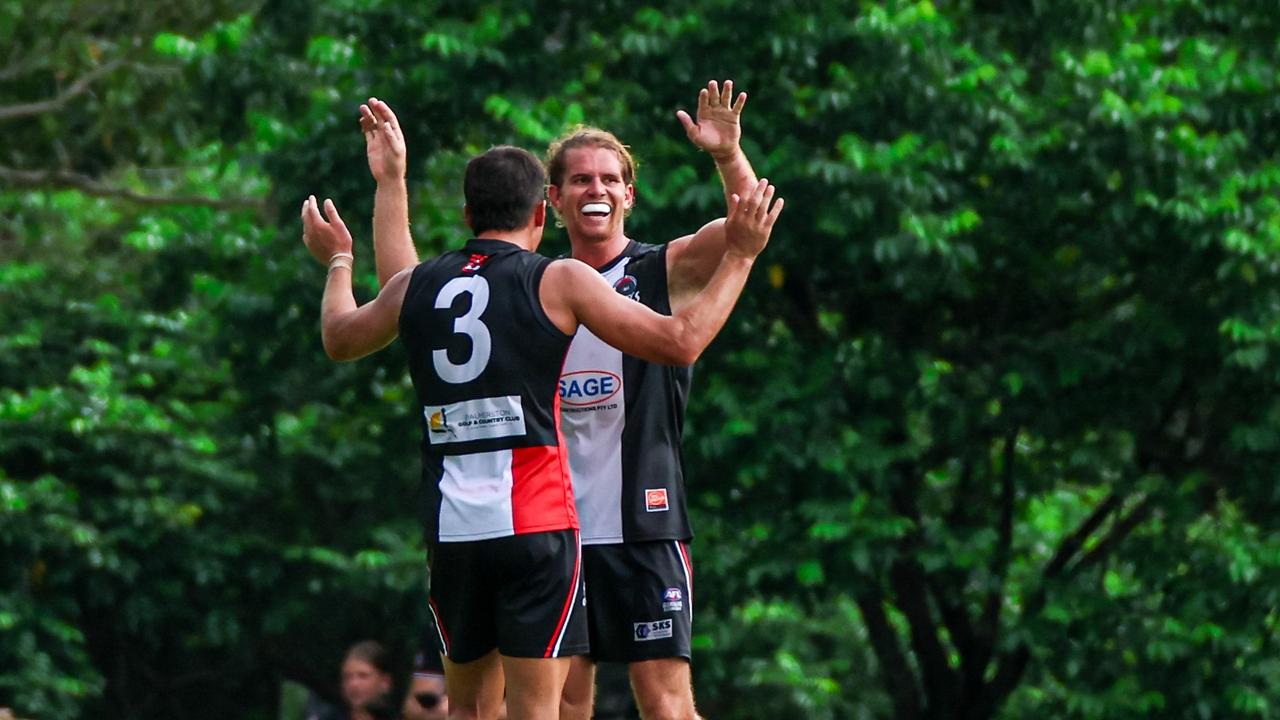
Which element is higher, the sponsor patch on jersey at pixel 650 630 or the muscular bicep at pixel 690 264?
the muscular bicep at pixel 690 264

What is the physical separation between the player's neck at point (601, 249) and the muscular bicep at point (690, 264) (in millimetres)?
159

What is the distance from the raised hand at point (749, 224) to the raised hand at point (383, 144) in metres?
0.98

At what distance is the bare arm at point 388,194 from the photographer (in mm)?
4660

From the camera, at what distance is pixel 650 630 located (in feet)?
16.0

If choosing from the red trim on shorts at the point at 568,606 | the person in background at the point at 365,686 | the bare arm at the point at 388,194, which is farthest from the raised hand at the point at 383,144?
the person in background at the point at 365,686

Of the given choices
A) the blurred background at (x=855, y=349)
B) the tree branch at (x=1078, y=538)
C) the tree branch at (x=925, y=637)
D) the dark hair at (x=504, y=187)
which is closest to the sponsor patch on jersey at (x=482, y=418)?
the dark hair at (x=504, y=187)

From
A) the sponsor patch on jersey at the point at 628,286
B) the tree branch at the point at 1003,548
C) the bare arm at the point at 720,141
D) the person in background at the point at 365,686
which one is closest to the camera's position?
the bare arm at the point at 720,141

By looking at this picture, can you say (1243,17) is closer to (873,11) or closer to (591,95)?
(873,11)

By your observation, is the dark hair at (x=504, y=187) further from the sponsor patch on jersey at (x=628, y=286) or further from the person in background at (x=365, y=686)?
the person in background at (x=365, y=686)

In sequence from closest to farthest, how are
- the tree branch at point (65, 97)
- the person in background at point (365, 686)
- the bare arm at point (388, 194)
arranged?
the bare arm at point (388, 194) < the person in background at point (365, 686) < the tree branch at point (65, 97)

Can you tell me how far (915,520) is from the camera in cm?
1156

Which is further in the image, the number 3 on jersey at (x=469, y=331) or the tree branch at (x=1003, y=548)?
the tree branch at (x=1003, y=548)

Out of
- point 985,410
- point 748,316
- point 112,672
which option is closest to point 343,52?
point 748,316

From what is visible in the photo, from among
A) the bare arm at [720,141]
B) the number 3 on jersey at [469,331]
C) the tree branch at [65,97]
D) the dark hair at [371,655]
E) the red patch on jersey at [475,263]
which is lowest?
the dark hair at [371,655]
